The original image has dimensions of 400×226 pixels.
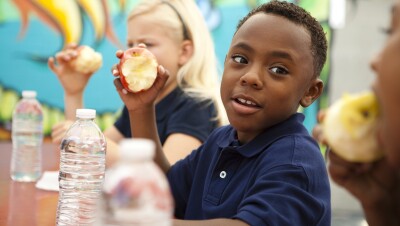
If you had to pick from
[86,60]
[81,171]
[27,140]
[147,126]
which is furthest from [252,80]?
[27,140]

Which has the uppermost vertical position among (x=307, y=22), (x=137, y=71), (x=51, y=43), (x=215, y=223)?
(x=51, y=43)

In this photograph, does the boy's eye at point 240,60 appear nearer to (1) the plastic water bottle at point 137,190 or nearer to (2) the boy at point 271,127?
(2) the boy at point 271,127

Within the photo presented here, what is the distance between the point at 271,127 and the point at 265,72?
0.14m

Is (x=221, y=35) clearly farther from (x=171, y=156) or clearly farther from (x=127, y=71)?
(x=127, y=71)

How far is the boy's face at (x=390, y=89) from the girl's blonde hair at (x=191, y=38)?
1.47 meters

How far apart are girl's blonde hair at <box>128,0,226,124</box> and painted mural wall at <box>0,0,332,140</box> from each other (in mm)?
2555

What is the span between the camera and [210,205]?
4.92 feet

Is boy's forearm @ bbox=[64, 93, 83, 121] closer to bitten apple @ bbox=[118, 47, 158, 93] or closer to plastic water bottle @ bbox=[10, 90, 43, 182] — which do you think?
plastic water bottle @ bbox=[10, 90, 43, 182]

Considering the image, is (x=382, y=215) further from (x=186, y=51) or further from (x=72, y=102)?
(x=72, y=102)

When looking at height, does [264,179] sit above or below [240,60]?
below

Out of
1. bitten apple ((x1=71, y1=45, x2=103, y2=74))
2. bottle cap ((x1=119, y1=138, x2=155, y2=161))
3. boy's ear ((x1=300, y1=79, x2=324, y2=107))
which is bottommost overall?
bottle cap ((x1=119, y1=138, x2=155, y2=161))

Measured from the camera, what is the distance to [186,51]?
2502mm

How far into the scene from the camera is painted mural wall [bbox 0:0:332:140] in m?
5.04

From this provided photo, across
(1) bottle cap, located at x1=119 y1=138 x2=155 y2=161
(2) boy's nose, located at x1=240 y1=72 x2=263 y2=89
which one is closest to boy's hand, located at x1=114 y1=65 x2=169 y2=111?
(2) boy's nose, located at x1=240 y1=72 x2=263 y2=89
